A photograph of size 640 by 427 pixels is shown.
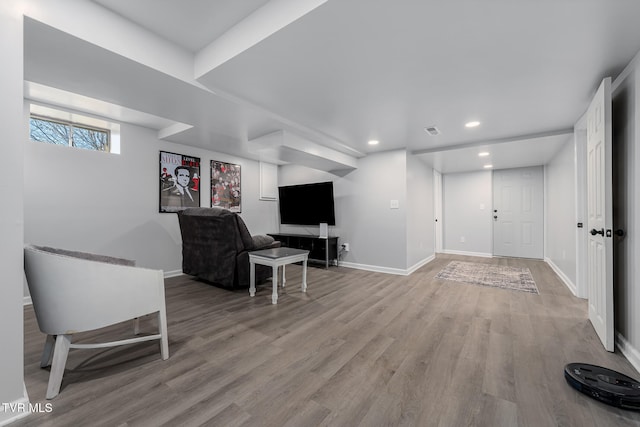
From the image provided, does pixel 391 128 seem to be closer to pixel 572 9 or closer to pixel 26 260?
pixel 572 9

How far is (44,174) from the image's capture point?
3074 millimetres

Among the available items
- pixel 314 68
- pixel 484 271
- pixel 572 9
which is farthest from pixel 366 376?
pixel 484 271

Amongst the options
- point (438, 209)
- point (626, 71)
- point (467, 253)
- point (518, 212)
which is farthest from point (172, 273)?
point (518, 212)

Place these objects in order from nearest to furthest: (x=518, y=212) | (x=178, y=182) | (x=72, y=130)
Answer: (x=72, y=130)
(x=178, y=182)
(x=518, y=212)

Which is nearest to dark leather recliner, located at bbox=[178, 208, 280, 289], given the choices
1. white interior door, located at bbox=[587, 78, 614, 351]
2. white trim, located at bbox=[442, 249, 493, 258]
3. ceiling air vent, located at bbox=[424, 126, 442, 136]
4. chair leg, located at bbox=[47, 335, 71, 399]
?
chair leg, located at bbox=[47, 335, 71, 399]

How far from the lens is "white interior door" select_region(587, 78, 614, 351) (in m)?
1.93

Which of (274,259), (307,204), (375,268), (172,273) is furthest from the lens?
(307,204)

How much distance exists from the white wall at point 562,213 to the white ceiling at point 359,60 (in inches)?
38.3

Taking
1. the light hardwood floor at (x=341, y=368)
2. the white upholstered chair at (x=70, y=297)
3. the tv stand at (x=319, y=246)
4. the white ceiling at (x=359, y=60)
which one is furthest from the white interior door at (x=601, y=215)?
the tv stand at (x=319, y=246)

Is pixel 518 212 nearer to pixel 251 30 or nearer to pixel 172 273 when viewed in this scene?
pixel 251 30

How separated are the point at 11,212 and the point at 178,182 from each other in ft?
10.6

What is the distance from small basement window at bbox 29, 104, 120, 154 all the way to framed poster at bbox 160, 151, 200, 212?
68 centimetres

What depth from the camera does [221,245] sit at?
11.5 ft

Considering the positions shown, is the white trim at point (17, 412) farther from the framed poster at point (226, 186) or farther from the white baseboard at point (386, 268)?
the white baseboard at point (386, 268)
